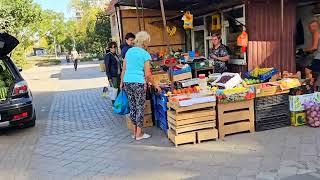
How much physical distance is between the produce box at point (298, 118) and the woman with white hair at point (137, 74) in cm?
249

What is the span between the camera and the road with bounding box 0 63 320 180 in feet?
15.2

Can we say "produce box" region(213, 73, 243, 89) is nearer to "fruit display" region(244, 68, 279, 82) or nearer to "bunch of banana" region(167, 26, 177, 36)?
"fruit display" region(244, 68, 279, 82)

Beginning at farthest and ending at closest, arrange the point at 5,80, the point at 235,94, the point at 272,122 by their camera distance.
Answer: the point at 5,80, the point at 272,122, the point at 235,94

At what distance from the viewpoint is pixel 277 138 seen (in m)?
5.69

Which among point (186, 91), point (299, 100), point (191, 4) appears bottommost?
point (299, 100)

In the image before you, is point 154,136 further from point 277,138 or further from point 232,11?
point 232,11

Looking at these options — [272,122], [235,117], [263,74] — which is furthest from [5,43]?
[272,122]

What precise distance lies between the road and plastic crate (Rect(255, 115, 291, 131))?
0.13 m

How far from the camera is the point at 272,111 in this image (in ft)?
20.2

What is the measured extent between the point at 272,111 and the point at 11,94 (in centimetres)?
479

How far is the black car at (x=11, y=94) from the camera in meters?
7.03

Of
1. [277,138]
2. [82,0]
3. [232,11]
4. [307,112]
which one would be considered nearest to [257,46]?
[232,11]

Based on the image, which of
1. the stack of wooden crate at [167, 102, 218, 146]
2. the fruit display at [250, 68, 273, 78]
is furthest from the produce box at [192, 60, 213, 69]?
the stack of wooden crate at [167, 102, 218, 146]

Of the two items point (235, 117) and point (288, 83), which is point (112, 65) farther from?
point (288, 83)
